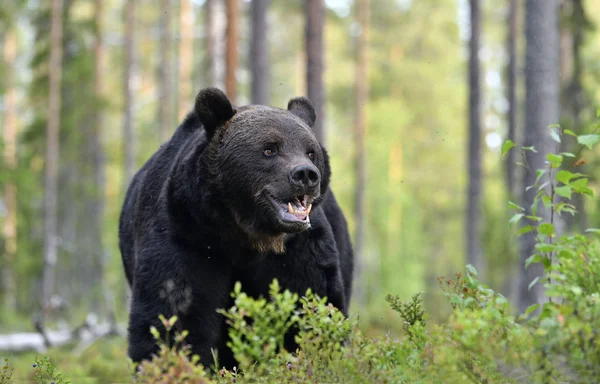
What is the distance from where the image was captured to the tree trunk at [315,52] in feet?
47.7

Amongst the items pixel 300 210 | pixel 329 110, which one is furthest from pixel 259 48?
pixel 329 110

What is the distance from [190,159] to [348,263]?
1.86 m

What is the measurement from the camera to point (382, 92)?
34.2m

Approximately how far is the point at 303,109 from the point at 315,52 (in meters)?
8.76

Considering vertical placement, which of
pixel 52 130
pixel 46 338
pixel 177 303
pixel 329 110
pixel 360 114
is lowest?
pixel 46 338

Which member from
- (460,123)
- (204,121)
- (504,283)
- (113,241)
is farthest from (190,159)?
(504,283)

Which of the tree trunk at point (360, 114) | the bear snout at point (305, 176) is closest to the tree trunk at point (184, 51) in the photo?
the tree trunk at point (360, 114)

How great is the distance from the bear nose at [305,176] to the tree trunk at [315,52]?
30.4 feet

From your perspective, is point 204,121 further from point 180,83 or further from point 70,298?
point 70,298

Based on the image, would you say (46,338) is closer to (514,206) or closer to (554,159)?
(514,206)

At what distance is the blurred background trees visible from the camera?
17625 mm

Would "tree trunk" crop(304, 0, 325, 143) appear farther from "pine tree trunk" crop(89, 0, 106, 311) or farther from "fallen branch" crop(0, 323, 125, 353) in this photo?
"pine tree trunk" crop(89, 0, 106, 311)

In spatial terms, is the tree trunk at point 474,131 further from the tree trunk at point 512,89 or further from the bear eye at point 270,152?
the bear eye at point 270,152

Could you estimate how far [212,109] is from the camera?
18.6 ft
